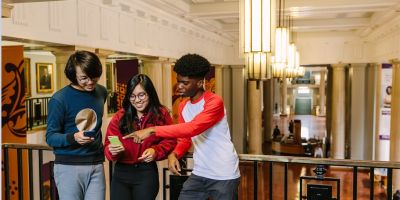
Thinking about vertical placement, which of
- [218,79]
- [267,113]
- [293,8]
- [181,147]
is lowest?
[267,113]

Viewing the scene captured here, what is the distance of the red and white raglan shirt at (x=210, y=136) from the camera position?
2178 millimetres

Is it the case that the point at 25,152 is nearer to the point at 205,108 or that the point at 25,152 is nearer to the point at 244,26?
the point at 244,26

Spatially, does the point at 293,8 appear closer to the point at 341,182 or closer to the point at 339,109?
the point at 341,182

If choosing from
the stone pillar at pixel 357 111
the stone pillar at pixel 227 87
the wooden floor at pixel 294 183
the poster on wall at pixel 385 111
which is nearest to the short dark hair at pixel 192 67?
the wooden floor at pixel 294 183

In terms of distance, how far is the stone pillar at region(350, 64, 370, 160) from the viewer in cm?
1377

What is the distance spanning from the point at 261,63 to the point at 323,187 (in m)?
1.32

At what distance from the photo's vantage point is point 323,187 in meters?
2.74

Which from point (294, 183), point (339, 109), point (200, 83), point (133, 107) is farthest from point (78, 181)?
point (339, 109)

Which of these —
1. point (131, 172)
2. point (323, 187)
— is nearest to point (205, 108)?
point (131, 172)

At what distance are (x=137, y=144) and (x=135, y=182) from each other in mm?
225

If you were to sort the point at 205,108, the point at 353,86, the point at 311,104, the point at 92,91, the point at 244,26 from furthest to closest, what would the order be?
the point at 311,104 → the point at 353,86 → the point at 244,26 → the point at 92,91 → the point at 205,108

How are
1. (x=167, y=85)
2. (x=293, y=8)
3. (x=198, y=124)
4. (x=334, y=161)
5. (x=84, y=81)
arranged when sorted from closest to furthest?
(x=198, y=124) → (x=84, y=81) → (x=334, y=161) → (x=293, y=8) → (x=167, y=85)

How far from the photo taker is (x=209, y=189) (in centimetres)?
237

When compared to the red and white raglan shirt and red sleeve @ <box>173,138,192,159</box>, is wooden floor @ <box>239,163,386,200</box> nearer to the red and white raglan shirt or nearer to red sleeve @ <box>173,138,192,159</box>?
red sleeve @ <box>173,138,192,159</box>
